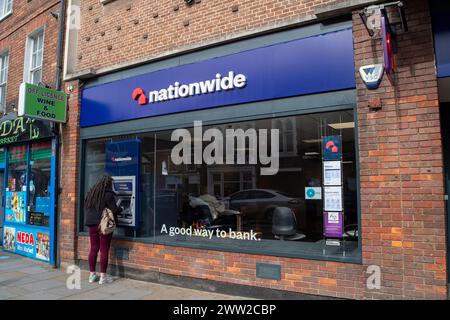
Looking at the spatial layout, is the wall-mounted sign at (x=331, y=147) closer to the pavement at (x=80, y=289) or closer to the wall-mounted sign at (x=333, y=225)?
the wall-mounted sign at (x=333, y=225)

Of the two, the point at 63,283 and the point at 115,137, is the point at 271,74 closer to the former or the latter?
the point at 115,137

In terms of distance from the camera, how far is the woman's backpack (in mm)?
6531

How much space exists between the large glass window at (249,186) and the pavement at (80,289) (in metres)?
0.77

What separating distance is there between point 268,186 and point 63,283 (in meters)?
3.90

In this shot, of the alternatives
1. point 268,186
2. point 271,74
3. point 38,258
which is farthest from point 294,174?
point 38,258

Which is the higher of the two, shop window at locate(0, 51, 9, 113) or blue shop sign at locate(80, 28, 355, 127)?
shop window at locate(0, 51, 9, 113)

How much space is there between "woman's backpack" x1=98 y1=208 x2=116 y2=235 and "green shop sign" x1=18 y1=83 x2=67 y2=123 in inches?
98.6

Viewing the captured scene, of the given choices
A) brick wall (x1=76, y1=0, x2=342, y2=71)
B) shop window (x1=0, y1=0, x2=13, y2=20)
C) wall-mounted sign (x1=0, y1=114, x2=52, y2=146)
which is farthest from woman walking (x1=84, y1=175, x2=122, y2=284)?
shop window (x1=0, y1=0, x2=13, y2=20)

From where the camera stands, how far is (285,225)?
586 centimetres

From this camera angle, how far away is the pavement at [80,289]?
576 centimetres

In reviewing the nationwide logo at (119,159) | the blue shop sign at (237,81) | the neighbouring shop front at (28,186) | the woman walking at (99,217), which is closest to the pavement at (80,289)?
the woman walking at (99,217)
